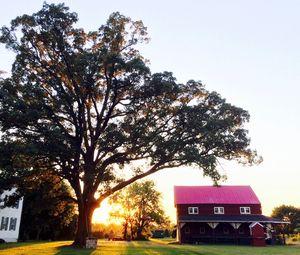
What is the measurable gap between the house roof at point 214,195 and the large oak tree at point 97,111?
3209 cm

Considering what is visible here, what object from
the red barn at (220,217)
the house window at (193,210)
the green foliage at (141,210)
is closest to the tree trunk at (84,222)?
the red barn at (220,217)

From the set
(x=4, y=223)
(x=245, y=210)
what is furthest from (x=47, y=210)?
(x=245, y=210)

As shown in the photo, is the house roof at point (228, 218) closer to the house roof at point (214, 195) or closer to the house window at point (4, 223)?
the house roof at point (214, 195)

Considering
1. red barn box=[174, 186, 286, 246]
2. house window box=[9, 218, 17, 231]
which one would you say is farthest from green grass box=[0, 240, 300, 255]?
red barn box=[174, 186, 286, 246]

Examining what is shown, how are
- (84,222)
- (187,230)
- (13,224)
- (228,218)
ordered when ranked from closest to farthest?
(84,222) < (13,224) < (228,218) < (187,230)

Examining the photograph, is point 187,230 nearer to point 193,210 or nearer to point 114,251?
point 193,210

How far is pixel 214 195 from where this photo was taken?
6219 cm

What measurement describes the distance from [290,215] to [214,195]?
1735cm

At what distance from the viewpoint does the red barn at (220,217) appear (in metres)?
54.9

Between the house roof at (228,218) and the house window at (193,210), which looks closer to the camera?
the house roof at (228,218)

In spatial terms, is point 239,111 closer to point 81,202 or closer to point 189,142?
point 189,142

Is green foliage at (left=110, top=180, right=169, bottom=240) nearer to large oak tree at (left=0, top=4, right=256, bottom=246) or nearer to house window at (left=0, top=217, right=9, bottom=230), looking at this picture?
house window at (left=0, top=217, right=9, bottom=230)

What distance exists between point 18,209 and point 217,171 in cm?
3287

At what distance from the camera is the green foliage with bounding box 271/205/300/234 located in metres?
65.0
